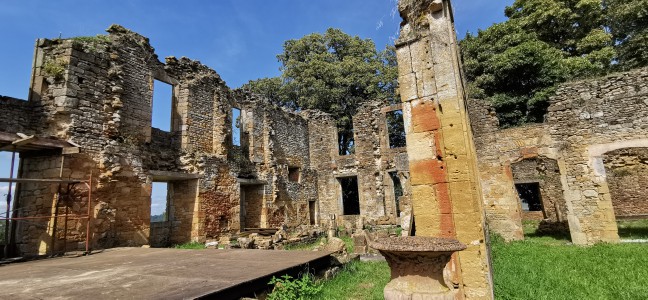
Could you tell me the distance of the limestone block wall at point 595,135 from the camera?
32.0ft

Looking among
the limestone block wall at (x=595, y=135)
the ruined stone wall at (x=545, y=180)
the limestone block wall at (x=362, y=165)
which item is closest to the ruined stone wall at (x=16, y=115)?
the limestone block wall at (x=362, y=165)

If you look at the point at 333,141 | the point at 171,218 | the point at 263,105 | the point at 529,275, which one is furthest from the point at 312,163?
the point at 529,275

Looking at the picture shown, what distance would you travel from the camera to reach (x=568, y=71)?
16.6 meters

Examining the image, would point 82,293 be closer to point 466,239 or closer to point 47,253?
point 466,239

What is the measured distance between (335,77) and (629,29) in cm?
1824

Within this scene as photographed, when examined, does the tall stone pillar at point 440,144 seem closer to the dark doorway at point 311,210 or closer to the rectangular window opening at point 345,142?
the dark doorway at point 311,210

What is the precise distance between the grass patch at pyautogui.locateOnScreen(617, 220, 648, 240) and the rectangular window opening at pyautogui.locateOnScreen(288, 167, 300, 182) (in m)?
14.8

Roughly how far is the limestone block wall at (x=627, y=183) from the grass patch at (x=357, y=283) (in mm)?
13833

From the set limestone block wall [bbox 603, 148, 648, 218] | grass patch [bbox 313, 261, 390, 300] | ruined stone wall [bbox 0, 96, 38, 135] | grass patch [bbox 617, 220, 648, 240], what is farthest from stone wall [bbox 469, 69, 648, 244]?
ruined stone wall [bbox 0, 96, 38, 135]

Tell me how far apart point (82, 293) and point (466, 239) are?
4589 millimetres

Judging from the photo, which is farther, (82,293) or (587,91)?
(587,91)

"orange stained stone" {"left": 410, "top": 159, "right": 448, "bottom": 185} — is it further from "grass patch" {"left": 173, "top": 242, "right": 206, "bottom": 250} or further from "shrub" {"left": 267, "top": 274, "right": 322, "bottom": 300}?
"grass patch" {"left": 173, "top": 242, "right": 206, "bottom": 250}

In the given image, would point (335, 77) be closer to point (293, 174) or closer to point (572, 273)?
point (293, 174)

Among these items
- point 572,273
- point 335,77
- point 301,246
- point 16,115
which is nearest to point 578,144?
point 572,273
